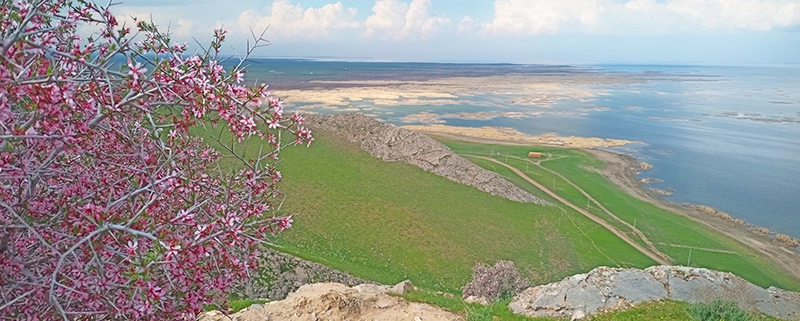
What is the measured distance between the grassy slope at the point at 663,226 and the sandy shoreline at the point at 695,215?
1.04 metres

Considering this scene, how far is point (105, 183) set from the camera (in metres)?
5.34

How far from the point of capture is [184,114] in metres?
5.02

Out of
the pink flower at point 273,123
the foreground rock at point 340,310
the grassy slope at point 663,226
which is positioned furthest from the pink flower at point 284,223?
the grassy slope at point 663,226

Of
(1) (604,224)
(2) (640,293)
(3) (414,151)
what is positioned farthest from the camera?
(3) (414,151)

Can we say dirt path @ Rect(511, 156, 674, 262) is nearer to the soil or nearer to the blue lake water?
the soil

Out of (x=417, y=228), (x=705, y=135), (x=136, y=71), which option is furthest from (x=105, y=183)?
(x=705, y=135)

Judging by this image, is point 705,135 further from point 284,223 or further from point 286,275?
point 284,223

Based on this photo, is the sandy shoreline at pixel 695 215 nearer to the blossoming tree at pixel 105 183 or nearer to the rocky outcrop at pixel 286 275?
the rocky outcrop at pixel 286 275

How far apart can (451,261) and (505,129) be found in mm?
56608

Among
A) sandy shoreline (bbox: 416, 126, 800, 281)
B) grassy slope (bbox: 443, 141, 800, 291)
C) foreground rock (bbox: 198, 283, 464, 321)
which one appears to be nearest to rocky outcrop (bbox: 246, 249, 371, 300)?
foreground rock (bbox: 198, 283, 464, 321)

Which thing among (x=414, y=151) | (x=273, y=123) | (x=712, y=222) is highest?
(x=273, y=123)

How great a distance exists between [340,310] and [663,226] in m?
35.4

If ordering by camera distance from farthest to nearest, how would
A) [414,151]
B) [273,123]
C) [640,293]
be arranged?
[414,151], [640,293], [273,123]

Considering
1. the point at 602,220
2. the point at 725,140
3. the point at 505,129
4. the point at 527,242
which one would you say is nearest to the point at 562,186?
the point at 602,220
